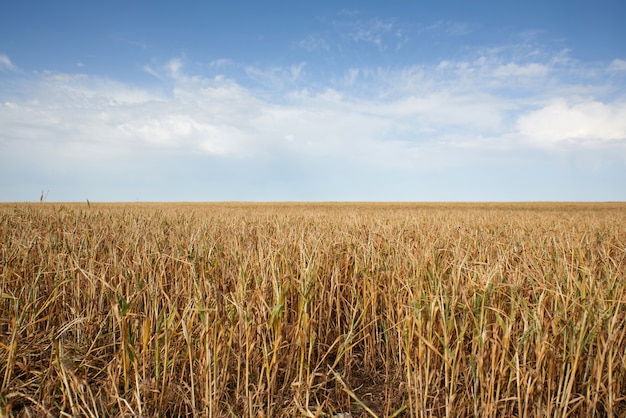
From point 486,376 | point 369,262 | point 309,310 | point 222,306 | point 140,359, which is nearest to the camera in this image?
point 486,376

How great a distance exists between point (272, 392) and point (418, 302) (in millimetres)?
798

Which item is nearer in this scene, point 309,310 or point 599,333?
point 599,333

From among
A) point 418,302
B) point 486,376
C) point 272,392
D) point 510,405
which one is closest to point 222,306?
point 272,392

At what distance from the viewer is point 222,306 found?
2027 millimetres

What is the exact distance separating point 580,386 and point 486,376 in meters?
0.47

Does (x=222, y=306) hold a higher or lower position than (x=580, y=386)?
higher

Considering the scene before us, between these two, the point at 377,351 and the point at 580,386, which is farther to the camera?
the point at 377,351

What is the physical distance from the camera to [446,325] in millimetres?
1642

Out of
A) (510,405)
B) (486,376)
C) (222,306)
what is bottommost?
(510,405)

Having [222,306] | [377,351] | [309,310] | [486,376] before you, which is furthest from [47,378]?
[486,376]

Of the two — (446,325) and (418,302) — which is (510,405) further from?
(418,302)

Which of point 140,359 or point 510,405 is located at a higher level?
point 140,359

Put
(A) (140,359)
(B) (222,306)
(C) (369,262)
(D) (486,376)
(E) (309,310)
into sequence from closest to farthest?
(D) (486,376)
(A) (140,359)
(B) (222,306)
(E) (309,310)
(C) (369,262)

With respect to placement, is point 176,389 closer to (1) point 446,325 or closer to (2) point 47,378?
(2) point 47,378
